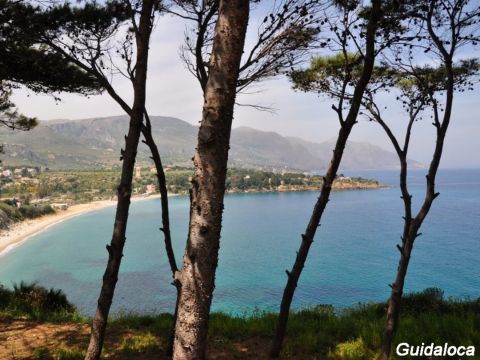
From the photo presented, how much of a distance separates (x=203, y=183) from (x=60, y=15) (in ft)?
19.4

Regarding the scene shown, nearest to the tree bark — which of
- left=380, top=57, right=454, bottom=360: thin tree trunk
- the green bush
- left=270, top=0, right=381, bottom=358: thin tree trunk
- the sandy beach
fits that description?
left=380, top=57, right=454, bottom=360: thin tree trunk

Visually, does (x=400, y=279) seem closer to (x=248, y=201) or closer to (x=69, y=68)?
(x=69, y=68)

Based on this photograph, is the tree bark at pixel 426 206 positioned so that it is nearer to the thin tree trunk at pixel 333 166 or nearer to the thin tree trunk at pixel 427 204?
the thin tree trunk at pixel 427 204

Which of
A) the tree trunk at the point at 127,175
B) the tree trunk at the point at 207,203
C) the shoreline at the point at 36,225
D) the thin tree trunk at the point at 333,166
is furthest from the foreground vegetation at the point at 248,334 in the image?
the shoreline at the point at 36,225

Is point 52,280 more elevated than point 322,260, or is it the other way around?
point 322,260

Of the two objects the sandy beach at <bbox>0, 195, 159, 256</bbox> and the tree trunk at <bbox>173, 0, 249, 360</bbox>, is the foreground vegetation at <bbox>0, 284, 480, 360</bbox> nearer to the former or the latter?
the tree trunk at <bbox>173, 0, 249, 360</bbox>

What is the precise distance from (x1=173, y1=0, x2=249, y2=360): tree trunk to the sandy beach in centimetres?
6109

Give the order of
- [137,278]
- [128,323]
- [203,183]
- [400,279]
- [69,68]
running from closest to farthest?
[203,183] → [400,279] → [128,323] → [69,68] → [137,278]

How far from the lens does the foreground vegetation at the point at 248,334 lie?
548cm

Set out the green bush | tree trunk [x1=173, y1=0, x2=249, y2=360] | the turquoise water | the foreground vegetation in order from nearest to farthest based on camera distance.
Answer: tree trunk [x1=173, y1=0, x2=249, y2=360]
the foreground vegetation
the green bush
the turquoise water

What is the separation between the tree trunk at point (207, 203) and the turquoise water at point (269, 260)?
27.0 m

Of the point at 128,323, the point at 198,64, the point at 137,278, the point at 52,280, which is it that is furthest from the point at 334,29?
the point at 52,280

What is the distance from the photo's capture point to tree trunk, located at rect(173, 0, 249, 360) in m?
2.42

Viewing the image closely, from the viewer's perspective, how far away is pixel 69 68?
828cm
